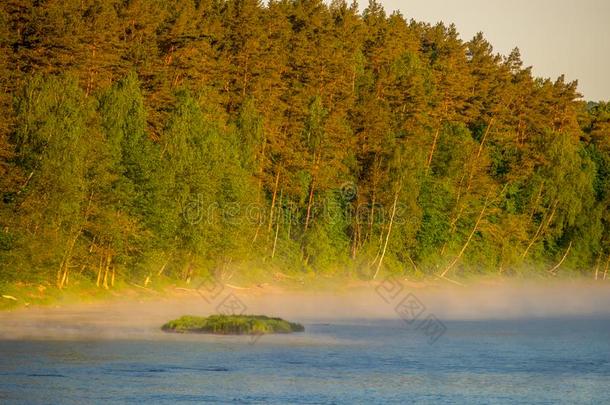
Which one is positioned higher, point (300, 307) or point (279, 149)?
point (279, 149)

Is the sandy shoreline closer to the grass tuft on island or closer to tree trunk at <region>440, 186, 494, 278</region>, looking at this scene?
the grass tuft on island

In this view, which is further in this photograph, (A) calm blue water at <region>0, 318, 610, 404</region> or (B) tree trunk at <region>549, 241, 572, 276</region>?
(B) tree trunk at <region>549, 241, 572, 276</region>

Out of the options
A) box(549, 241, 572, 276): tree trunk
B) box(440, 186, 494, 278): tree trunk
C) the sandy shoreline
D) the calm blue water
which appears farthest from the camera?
box(549, 241, 572, 276): tree trunk

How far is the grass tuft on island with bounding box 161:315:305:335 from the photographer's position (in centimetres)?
5609

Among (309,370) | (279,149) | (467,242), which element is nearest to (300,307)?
(279,149)

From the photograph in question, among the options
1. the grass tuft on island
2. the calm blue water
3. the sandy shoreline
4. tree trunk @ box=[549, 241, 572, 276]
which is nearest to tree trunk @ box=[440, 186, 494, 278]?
the sandy shoreline

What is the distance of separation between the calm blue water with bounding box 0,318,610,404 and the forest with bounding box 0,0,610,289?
19061 millimetres

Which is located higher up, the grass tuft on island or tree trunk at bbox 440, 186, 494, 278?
tree trunk at bbox 440, 186, 494, 278

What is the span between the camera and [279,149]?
326ft

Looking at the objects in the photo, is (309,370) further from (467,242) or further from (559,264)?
(559,264)

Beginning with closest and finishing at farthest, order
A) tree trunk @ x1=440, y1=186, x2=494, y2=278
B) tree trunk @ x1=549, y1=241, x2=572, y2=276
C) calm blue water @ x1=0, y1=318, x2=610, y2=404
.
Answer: calm blue water @ x1=0, y1=318, x2=610, y2=404, tree trunk @ x1=440, y1=186, x2=494, y2=278, tree trunk @ x1=549, y1=241, x2=572, y2=276

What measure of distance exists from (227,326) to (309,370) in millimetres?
13228

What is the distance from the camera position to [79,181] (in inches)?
2616

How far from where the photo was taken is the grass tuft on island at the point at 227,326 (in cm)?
5609
